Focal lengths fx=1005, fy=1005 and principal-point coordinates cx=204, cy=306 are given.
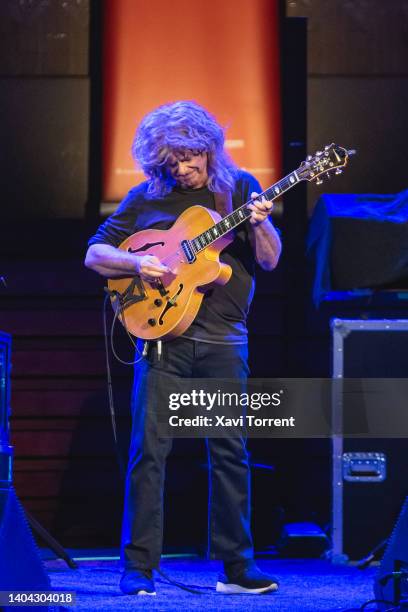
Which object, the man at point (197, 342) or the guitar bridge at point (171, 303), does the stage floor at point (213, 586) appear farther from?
the guitar bridge at point (171, 303)

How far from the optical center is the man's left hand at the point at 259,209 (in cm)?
393

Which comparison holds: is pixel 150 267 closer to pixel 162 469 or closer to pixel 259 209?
pixel 259 209

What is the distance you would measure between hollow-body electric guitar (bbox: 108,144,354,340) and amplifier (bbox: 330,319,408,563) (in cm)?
108

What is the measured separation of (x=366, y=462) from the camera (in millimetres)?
4906

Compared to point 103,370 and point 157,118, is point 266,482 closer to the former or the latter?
point 103,370

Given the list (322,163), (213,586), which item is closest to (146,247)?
(322,163)

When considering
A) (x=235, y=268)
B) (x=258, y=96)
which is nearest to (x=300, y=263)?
(x=258, y=96)

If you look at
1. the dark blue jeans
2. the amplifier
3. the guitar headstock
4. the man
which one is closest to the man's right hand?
the man

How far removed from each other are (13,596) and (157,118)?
206 centimetres

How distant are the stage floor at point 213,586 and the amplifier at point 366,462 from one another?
195mm

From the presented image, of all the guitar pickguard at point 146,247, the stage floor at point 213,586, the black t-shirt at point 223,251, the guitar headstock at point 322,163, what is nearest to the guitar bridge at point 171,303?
the black t-shirt at point 223,251

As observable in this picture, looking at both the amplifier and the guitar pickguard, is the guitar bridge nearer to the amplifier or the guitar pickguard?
the guitar pickguard

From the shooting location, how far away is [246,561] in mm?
4062

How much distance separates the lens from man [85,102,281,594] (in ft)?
13.3
